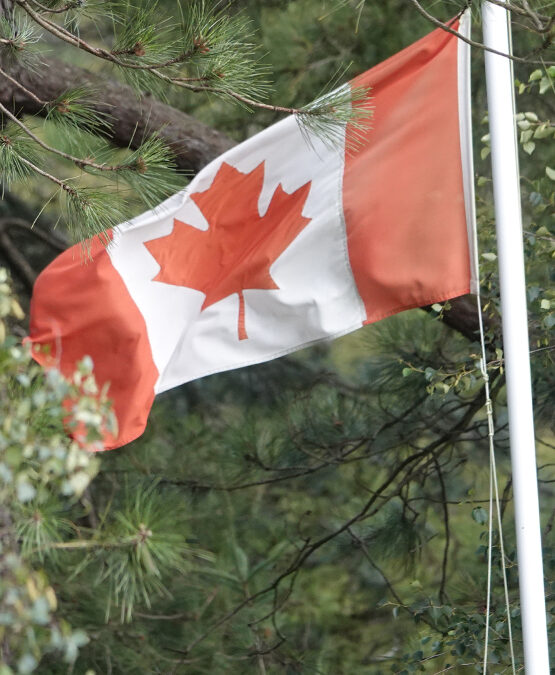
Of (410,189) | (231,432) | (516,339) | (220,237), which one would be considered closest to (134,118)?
(220,237)

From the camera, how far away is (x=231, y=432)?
135 inches

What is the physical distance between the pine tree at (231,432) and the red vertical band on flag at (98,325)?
0.17m

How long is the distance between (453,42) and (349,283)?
1.80 feet

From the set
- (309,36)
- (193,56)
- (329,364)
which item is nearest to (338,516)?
(329,364)

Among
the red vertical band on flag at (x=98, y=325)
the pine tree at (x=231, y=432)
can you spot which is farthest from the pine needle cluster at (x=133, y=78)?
the red vertical band on flag at (x=98, y=325)

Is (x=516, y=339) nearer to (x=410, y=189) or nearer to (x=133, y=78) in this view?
(x=410, y=189)

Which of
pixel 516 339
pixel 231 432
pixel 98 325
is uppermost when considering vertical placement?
pixel 98 325

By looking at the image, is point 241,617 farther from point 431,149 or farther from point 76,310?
point 431,149

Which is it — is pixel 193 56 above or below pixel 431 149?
above

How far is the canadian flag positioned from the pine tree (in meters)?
0.18

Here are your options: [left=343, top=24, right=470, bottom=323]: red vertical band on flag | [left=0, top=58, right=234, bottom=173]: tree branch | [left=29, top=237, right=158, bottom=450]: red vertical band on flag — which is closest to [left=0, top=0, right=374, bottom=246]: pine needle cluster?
[left=343, top=24, right=470, bottom=323]: red vertical band on flag

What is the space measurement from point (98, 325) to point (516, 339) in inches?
38.4

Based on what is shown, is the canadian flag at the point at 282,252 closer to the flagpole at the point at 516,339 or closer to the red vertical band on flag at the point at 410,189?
the red vertical band on flag at the point at 410,189

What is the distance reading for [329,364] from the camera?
4562mm
